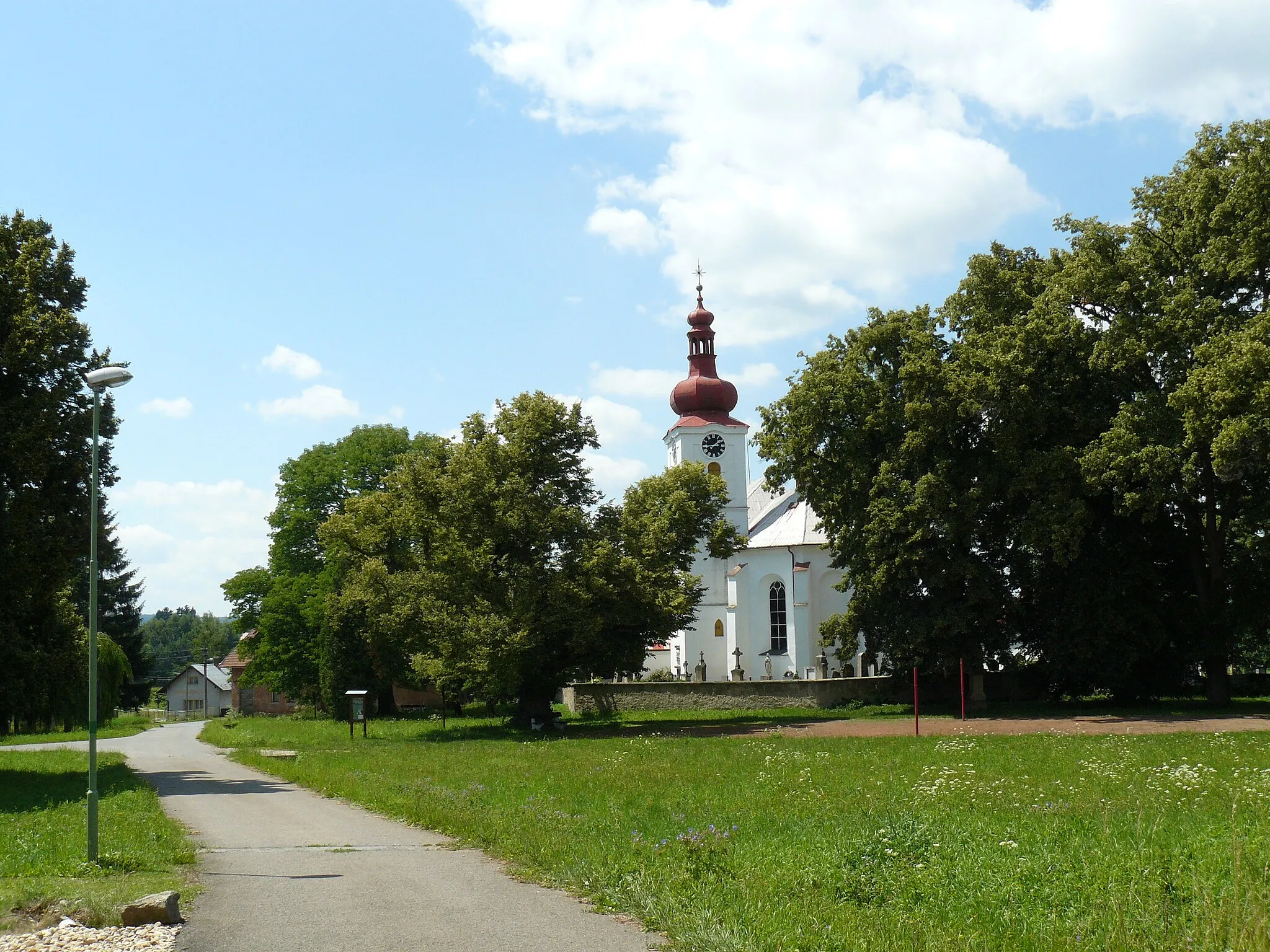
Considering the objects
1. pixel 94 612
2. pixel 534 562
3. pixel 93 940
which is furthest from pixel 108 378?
pixel 534 562

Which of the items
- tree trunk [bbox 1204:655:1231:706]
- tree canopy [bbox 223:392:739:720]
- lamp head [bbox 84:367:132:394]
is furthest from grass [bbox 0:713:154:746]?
tree trunk [bbox 1204:655:1231:706]

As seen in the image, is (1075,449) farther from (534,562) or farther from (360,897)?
(360,897)

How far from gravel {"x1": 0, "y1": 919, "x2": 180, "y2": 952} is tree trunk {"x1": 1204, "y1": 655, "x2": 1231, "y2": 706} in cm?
3275

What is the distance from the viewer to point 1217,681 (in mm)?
34062

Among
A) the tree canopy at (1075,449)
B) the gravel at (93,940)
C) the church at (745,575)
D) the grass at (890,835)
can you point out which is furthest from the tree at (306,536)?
the gravel at (93,940)

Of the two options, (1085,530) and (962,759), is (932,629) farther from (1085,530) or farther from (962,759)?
(962,759)

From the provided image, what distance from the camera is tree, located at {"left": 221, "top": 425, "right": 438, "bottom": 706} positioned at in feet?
175

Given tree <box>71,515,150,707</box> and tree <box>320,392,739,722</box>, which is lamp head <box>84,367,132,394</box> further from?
tree <box>71,515,150,707</box>

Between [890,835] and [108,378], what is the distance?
30.1 ft

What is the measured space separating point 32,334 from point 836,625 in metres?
26.5

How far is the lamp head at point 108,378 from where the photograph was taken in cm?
1197

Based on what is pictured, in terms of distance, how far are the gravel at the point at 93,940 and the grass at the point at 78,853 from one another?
250mm

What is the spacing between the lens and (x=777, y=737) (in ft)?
89.3

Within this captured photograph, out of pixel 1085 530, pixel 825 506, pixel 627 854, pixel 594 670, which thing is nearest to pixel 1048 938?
pixel 627 854
